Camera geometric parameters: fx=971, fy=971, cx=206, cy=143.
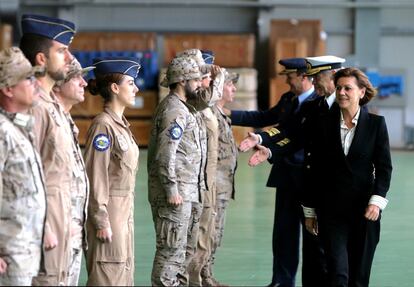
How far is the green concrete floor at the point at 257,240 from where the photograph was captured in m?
7.81

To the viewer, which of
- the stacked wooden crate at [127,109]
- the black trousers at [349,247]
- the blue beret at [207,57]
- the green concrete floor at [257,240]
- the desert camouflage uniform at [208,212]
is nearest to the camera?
the black trousers at [349,247]

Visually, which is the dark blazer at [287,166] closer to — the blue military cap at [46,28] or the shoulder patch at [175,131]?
the shoulder patch at [175,131]

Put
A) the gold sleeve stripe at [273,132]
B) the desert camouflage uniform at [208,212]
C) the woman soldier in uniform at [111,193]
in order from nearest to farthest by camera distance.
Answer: the woman soldier in uniform at [111,193] → the gold sleeve stripe at [273,132] → the desert camouflage uniform at [208,212]

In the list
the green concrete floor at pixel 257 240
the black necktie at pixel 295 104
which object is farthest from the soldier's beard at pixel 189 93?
the green concrete floor at pixel 257 240

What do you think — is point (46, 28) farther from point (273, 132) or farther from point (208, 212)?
point (208, 212)

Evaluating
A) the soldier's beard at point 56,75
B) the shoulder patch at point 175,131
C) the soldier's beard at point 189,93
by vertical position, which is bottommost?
the shoulder patch at point 175,131

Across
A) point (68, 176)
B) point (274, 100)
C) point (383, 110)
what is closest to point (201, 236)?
point (68, 176)

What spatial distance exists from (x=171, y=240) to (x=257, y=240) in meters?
3.43

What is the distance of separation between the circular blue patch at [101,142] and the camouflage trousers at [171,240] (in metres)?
0.99

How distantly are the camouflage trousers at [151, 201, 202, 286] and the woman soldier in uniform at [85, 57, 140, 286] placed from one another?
70 centimetres

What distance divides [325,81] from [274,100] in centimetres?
1380

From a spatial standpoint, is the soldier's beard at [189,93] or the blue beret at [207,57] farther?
the blue beret at [207,57]

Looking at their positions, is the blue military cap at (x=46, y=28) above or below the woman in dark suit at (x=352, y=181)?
above

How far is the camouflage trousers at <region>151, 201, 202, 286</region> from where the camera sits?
623cm
